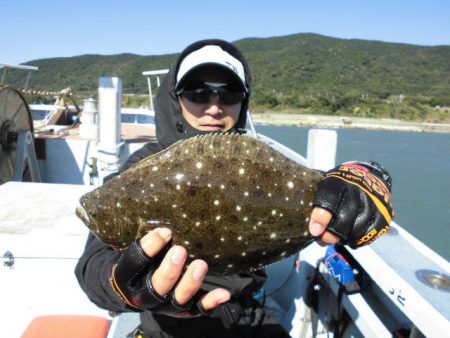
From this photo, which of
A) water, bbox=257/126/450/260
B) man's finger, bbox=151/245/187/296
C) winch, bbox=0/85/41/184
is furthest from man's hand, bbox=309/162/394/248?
water, bbox=257/126/450/260

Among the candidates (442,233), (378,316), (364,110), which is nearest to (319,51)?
(364,110)

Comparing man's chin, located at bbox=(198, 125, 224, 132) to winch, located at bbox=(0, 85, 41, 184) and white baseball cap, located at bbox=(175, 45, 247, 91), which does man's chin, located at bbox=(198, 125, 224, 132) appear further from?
winch, located at bbox=(0, 85, 41, 184)

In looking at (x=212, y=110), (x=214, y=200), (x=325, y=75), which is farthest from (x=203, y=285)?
(x=325, y=75)

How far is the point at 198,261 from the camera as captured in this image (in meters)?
1.67

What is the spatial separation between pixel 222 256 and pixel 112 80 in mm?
4306

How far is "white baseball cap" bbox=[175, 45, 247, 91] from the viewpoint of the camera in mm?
2320

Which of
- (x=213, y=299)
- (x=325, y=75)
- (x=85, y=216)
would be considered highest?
(x=325, y=75)

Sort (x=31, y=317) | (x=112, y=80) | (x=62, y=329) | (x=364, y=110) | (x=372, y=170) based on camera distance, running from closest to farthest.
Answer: (x=372, y=170)
(x=62, y=329)
(x=31, y=317)
(x=112, y=80)
(x=364, y=110)

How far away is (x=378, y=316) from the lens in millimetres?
2723

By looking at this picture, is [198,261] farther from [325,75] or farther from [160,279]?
[325,75]

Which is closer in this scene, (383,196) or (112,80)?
(383,196)

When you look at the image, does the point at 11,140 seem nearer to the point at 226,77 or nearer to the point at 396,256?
the point at 226,77

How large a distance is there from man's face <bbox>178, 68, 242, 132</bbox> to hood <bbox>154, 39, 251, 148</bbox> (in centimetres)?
7

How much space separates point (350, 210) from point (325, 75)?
4758 inches
